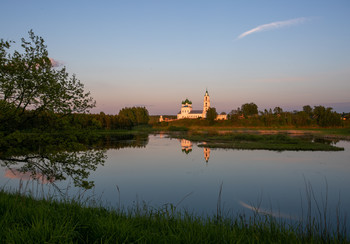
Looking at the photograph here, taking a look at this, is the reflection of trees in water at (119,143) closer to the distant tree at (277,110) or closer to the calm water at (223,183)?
the calm water at (223,183)

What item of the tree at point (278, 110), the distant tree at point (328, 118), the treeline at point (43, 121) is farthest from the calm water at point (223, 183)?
the tree at point (278, 110)

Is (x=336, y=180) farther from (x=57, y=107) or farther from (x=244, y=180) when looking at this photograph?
(x=57, y=107)

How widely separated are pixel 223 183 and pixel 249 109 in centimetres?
13104

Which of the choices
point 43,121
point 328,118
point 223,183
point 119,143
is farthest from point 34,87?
point 328,118

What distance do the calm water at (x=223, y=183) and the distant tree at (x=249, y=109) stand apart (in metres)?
117

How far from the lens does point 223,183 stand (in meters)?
16.9

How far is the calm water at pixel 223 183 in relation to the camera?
12781 mm

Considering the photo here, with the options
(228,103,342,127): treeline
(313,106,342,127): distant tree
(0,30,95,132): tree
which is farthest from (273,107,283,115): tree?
(0,30,95,132): tree

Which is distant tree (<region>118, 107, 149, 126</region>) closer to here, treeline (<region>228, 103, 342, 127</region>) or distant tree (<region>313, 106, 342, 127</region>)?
treeline (<region>228, 103, 342, 127</region>)

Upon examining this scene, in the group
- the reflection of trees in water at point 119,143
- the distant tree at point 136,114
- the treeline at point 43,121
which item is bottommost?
the reflection of trees in water at point 119,143

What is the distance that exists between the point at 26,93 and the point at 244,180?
1445 cm

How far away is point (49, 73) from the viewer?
38.4 ft

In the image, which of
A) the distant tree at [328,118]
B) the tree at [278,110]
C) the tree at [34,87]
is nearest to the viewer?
the tree at [34,87]

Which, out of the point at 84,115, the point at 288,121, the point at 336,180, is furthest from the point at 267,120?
the point at 84,115
